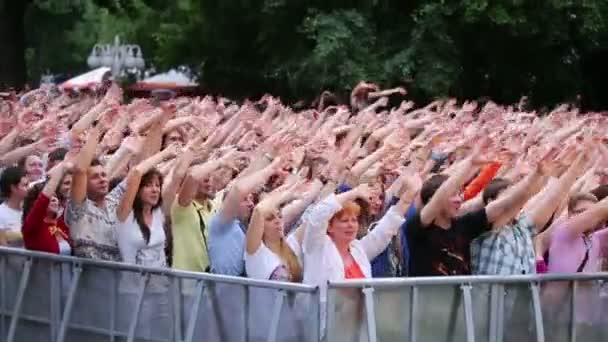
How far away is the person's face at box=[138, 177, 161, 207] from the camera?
431 inches

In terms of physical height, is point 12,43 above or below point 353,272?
below

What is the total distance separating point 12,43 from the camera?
33562mm

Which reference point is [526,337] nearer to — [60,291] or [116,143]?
[60,291]

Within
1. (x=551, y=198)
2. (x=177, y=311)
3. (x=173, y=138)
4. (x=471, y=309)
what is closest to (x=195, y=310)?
(x=177, y=311)

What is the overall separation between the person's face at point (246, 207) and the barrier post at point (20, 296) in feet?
4.47

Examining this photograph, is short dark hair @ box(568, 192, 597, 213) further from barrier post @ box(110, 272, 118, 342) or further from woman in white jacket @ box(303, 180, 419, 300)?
barrier post @ box(110, 272, 118, 342)

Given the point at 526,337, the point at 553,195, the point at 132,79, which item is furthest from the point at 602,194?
the point at 132,79

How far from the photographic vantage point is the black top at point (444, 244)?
1073cm

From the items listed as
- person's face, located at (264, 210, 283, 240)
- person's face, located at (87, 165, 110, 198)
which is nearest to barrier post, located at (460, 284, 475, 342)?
person's face, located at (264, 210, 283, 240)

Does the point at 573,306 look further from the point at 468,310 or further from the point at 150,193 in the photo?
the point at 150,193

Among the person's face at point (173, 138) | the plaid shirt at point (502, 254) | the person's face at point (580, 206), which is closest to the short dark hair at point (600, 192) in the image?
the person's face at point (580, 206)

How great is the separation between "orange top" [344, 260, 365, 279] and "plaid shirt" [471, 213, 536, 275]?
1.15 metres

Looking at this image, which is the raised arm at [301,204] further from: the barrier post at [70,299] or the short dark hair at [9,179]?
the short dark hair at [9,179]

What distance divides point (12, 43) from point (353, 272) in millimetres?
24487
